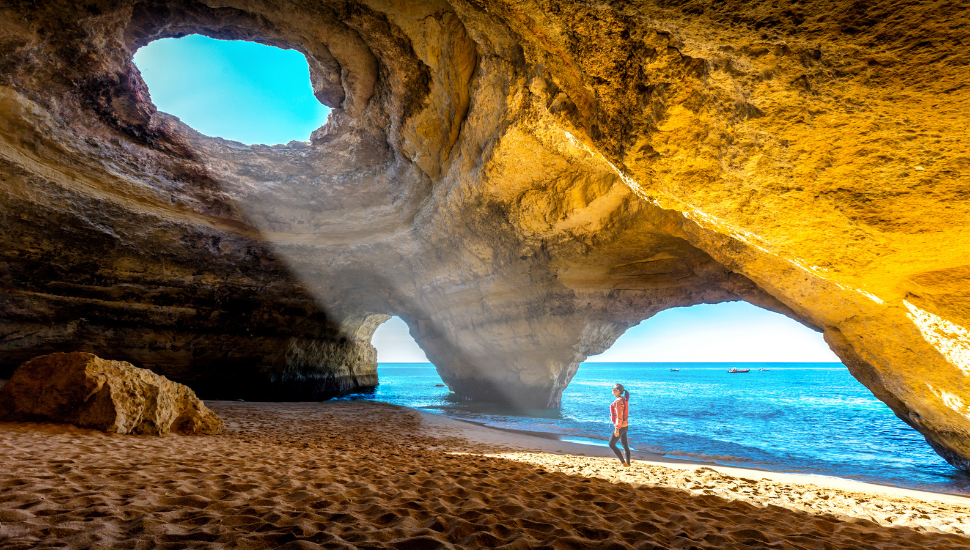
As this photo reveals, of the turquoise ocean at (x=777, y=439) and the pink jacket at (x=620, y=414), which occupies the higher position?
the pink jacket at (x=620, y=414)

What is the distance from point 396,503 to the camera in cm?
304

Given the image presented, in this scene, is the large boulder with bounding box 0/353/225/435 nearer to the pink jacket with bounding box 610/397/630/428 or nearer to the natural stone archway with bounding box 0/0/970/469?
the natural stone archway with bounding box 0/0/970/469

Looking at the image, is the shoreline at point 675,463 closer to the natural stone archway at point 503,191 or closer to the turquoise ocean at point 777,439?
the turquoise ocean at point 777,439

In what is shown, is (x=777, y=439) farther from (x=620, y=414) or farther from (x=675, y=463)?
(x=620, y=414)

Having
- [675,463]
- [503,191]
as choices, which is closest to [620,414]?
[675,463]

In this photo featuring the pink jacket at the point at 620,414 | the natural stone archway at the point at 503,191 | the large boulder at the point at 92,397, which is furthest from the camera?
the pink jacket at the point at 620,414

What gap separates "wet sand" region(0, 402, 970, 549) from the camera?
232 centimetres

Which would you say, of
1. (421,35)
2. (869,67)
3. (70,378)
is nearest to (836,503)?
(869,67)

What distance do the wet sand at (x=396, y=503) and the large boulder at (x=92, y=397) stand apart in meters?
0.32

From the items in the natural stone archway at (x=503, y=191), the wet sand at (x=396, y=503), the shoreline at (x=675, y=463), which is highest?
the natural stone archway at (x=503, y=191)

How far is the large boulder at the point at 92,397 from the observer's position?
5773mm

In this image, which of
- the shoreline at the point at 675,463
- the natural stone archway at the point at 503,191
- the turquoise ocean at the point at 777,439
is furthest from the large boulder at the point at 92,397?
the turquoise ocean at the point at 777,439

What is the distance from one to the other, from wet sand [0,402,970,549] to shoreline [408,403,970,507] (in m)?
0.09

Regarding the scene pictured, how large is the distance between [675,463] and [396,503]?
553 cm
